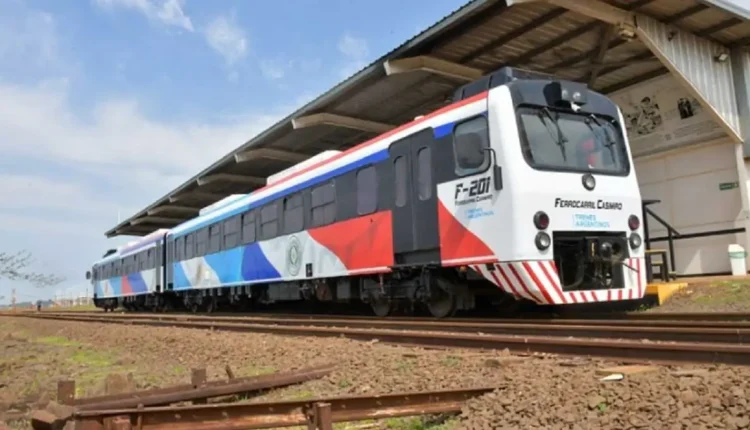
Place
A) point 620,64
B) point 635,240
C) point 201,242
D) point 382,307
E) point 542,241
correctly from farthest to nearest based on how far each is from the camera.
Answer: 1. point 201,242
2. point 620,64
3. point 382,307
4. point 635,240
5. point 542,241

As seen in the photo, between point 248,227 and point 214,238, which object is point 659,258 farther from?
point 214,238

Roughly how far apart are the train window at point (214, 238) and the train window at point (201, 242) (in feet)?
1.12

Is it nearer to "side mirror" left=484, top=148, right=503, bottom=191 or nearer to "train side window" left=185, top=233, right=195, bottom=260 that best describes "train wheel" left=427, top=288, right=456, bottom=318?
"side mirror" left=484, top=148, right=503, bottom=191

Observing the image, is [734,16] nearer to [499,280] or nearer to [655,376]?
[499,280]

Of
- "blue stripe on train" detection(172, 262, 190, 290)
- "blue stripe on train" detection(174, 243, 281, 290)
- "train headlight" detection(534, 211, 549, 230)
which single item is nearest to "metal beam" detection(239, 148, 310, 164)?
"blue stripe on train" detection(172, 262, 190, 290)

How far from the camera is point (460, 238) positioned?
908 centimetres

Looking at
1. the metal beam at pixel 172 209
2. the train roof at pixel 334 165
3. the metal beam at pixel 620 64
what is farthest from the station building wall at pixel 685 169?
the metal beam at pixel 172 209

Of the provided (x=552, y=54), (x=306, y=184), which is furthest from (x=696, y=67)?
(x=306, y=184)

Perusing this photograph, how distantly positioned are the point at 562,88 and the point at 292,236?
22.5ft

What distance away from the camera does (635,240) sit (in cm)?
915

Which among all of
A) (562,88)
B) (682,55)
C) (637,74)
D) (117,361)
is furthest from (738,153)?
(117,361)

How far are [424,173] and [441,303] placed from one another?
Result: 2167 mm

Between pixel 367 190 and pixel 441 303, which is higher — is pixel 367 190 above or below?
above

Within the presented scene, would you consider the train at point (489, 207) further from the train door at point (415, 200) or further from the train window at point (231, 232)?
the train window at point (231, 232)
